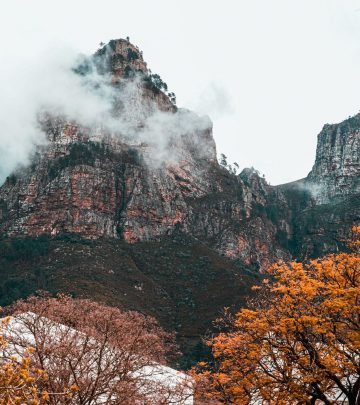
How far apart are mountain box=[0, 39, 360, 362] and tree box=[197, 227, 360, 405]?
264ft

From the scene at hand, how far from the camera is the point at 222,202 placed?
180 m

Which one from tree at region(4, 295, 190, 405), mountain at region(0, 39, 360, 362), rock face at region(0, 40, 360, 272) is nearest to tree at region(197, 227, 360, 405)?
tree at region(4, 295, 190, 405)

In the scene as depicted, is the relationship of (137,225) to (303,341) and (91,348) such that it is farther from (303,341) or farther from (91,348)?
(303,341)

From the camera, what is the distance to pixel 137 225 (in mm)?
151000

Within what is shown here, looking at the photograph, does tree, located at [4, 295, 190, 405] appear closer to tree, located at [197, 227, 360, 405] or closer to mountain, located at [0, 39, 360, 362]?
tree, located at [197, 227, 360, 405]

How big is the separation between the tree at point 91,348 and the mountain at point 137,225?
75.6m

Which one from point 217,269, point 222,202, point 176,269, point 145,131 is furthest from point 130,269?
point 145,131

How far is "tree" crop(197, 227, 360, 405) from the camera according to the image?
1689 centimetres

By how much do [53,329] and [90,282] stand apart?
3266 inches

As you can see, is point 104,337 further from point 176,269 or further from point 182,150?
point 182,150

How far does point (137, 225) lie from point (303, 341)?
442ft

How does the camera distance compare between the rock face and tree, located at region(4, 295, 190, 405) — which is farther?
the rock face

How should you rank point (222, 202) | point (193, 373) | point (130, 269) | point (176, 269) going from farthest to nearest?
point (222, 202), point (176, 269), point (130, 269), point (193, 373)

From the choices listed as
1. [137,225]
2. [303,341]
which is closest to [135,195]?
[137,225]
